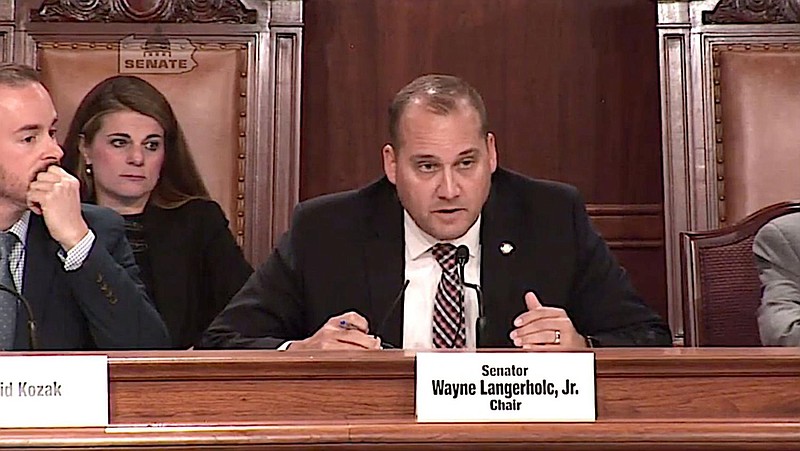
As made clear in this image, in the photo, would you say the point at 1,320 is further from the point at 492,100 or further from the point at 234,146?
the point at 492,100

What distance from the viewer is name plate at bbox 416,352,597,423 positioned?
125 cm

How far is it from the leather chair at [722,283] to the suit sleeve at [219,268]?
1.14 m

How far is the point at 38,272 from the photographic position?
74.8 inches

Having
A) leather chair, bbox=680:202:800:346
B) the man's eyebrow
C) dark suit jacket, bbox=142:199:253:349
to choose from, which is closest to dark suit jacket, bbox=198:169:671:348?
leather chair, bbox=680:202:800:346

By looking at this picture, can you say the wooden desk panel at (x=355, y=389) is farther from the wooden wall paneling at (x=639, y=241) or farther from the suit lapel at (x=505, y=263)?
the wooden wall paneling at (x=639, y=241)

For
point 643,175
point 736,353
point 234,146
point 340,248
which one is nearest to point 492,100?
point 643,175

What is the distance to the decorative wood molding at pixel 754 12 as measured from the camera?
123 inches

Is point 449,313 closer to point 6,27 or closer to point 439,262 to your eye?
point 439,262

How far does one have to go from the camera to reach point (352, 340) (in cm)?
171

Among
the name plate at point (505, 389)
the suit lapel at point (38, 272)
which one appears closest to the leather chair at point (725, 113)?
the suit lapel at point (38, 272)

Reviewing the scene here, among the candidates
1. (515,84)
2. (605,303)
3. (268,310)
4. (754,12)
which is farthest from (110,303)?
(754,12)

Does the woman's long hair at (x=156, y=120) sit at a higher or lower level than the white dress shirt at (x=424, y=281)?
higher

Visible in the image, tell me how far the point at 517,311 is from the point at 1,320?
0.86 metres

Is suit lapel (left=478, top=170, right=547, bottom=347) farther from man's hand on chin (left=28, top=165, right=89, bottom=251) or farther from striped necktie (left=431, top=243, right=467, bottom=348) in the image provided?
man's hand on chin (left=28, top=165, right=89, bottom=251)
